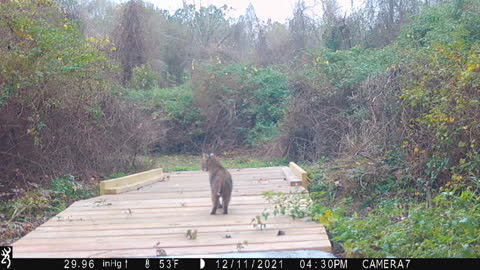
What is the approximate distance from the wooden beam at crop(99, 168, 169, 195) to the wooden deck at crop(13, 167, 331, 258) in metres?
0.28

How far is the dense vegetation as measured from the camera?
6730 millimetres

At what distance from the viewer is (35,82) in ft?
29.9

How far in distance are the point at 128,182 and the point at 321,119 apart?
6.22 m

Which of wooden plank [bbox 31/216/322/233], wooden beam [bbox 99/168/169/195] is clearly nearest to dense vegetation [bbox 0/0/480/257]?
wooden plank [bbox 31/216/322/233]

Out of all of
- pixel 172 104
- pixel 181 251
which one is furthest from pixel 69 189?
pixel 172 104

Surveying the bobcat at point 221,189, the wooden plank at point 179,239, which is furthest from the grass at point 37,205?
the bobcat at point 221,189

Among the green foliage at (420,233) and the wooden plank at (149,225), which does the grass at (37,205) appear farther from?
the green foliage at (420,233)

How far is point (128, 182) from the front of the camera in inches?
381

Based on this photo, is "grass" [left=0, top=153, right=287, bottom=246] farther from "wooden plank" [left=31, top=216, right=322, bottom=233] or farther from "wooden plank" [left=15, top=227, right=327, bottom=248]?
"wooden plank" [left=15, top=227, right=327, bottom=248]

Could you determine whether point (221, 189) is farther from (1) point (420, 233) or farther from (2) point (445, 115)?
(2) point (445, 115)

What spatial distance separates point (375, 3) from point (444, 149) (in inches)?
634

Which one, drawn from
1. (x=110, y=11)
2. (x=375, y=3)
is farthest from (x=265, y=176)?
(x=110, y=11)

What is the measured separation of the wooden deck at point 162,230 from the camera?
5055 mm

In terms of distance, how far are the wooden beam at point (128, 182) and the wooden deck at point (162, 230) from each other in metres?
0.28
